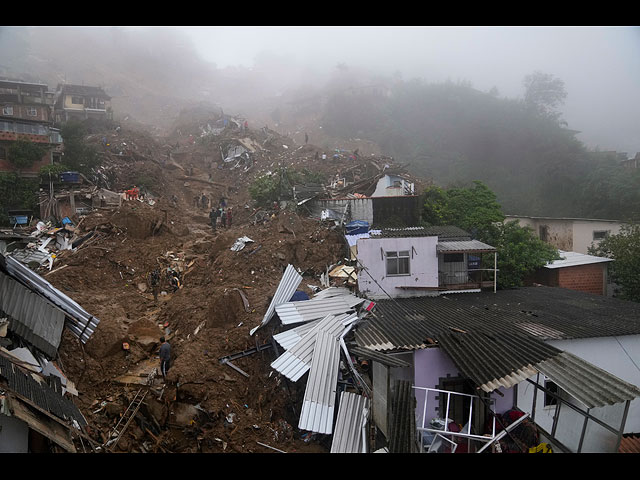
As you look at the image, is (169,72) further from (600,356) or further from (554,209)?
(600,356)

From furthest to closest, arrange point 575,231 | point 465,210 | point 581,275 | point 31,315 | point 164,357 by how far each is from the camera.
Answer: point 575,231, point 465,210, point 581,275, point 164,357, point 31,315

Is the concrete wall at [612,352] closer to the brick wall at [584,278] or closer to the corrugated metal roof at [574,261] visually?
the corrugated metal roof at [574,261]

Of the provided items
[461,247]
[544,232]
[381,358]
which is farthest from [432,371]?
[544,232]

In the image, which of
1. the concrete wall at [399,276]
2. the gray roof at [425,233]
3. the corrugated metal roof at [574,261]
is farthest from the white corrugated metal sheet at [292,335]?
the corrugated metal roof at [574,261]

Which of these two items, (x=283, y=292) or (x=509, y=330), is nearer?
(x=509, y=330)

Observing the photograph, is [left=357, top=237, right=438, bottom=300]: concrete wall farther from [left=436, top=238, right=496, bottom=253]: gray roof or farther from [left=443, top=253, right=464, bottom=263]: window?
[left=443, top=253, right=464, bottom=263]: window

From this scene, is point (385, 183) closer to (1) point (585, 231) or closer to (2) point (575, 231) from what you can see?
(2) point (575, 231)
